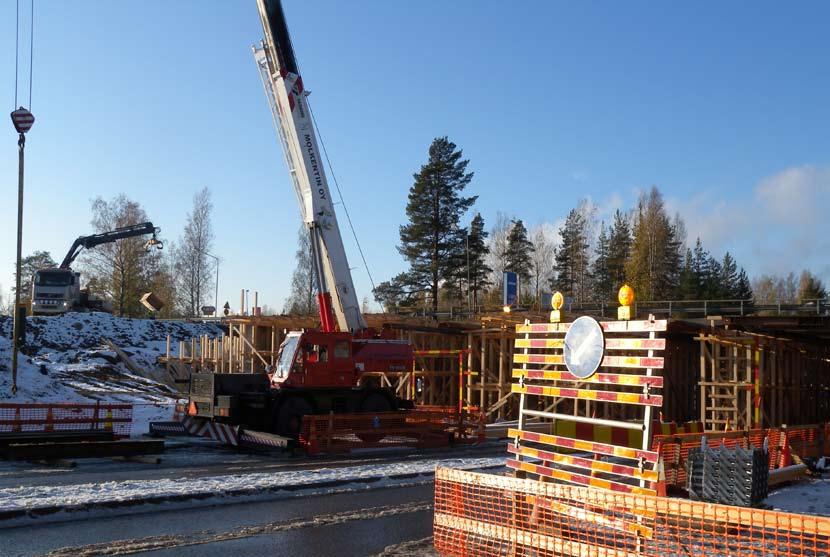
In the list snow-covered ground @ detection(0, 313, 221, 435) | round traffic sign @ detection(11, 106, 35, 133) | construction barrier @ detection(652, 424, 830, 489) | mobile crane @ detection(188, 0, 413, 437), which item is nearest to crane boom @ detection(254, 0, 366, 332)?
mobile crane @ detection(188, 0, 413, 437)

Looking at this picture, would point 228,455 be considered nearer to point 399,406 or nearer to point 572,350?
point 399,406

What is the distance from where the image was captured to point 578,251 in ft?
231

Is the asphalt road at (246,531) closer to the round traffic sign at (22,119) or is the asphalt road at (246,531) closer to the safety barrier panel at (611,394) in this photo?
the safety barrier panel at (611,394)

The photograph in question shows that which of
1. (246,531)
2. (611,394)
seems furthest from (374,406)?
(611,394)

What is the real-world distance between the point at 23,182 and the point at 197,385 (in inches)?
390

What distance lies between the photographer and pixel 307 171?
19.6 meters

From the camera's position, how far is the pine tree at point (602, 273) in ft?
222

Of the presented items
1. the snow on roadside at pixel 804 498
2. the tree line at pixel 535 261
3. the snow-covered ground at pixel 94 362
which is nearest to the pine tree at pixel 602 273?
the tree line at pixel 535 261

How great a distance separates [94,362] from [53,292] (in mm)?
10781

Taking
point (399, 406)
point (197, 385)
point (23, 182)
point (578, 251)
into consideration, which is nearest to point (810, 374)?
point (399, 406)

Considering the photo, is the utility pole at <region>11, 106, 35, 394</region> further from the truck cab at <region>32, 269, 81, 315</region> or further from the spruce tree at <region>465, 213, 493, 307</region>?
the spruce tree at <region>465, 213, 493, 307</region>

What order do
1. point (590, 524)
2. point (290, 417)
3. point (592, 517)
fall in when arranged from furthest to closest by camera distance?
point (290, 417) → point (590, 524) → point (592, 517)

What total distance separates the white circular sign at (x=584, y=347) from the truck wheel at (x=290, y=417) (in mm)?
11229

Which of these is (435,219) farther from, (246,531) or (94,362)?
(246,531)
